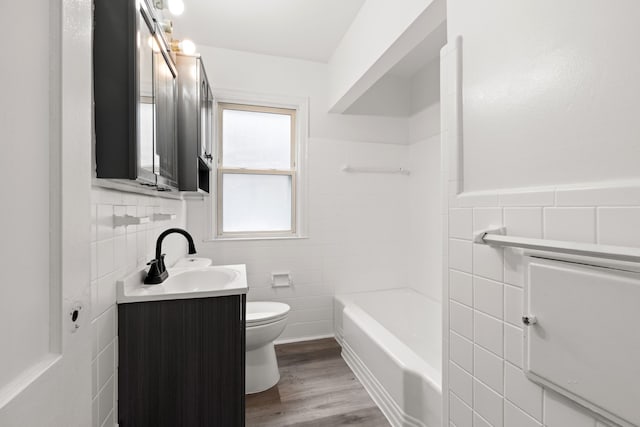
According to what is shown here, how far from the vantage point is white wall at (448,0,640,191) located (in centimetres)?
66

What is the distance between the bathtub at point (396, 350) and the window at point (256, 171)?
37.7 inches

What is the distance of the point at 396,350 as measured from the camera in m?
1.73

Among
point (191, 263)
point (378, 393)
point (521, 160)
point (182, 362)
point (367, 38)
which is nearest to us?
point (521, 160)

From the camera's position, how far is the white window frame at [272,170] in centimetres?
251

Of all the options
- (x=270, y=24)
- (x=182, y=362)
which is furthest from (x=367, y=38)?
(x=182, y=362)

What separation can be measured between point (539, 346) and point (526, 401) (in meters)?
0.18

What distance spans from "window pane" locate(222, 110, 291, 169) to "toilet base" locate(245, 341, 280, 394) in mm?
1511

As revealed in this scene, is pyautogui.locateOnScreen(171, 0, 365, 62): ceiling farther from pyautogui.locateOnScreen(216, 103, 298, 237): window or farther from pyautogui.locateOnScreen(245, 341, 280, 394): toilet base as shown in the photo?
pyautogui.locateOnScreen(245, 341, 280, 394): toilet base

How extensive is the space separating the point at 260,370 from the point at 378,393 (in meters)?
0.76

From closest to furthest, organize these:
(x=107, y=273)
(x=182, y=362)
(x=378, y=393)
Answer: (x=107, y=273) < (x=182, y=362) < (x=378, y=393)

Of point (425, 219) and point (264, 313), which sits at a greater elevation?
point (425, 219)

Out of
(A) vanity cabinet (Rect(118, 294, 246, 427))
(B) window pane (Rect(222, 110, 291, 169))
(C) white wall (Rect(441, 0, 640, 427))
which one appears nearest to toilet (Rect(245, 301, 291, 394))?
(A) vanity cabinet (Rect(118, 294, 246, 427))

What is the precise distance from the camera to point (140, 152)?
0.98 m

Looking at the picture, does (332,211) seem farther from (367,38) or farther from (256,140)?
(367,38)
